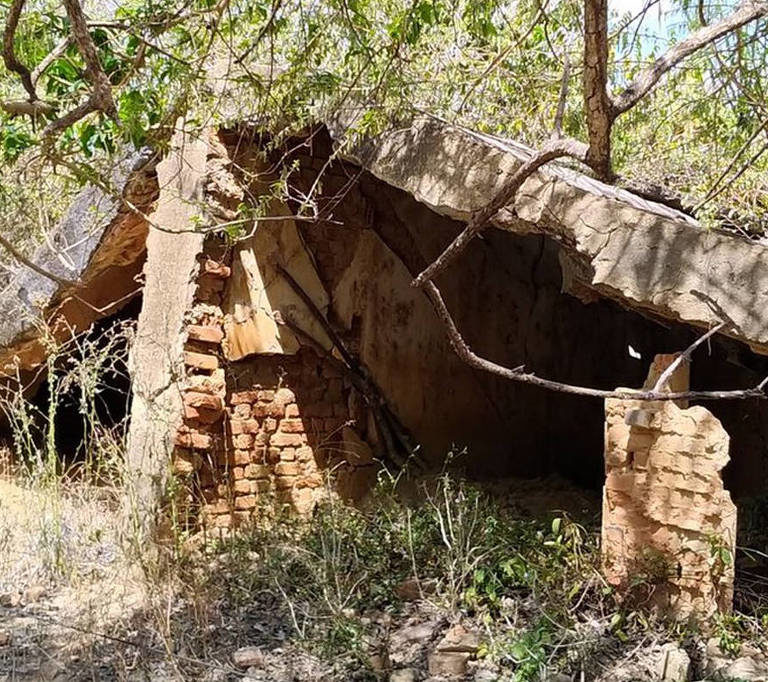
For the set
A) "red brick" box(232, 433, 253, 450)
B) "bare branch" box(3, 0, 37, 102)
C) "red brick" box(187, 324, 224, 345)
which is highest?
"bare branch" box(3, 0, 37, 102)

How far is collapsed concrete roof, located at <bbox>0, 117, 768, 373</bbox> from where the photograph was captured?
3.37 m

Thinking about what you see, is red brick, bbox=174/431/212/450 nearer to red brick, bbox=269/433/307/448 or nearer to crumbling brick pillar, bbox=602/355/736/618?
red brick, bbox=269/433/307/448

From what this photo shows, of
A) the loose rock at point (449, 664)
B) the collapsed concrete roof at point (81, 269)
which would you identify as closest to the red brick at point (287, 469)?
the collapsed concrete roof at point (81, 269)

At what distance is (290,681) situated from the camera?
11.3 ft

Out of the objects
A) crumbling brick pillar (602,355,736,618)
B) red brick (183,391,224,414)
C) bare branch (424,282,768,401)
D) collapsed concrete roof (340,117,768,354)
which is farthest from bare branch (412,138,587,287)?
red brick (183,391,224,414)

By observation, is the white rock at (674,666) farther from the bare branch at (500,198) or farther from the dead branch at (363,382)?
the dead branch at (363,382)

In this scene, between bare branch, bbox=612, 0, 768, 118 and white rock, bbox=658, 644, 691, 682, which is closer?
bare branch, bbox=612, 0, 768, 118

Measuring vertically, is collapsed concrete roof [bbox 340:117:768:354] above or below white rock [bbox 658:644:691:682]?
above

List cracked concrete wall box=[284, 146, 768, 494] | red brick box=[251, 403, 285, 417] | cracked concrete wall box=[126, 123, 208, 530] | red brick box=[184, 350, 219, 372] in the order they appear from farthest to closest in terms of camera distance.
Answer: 1. cracked concrete wall box=[284, 146, 768, 494]
2. red brick box=[251, 403, 285, 417]
3. red brick box=[184, 350, 219, 372]
4. cracked concrete wall box=[126, 123, 208, 530]

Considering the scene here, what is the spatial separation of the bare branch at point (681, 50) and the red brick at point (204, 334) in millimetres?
2603

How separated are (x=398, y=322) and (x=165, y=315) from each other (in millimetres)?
Answer: 1528

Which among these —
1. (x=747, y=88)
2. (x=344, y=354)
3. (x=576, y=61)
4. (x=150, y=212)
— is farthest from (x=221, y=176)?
(x=747, y=88)

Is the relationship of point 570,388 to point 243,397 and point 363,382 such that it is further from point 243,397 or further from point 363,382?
point 363,382

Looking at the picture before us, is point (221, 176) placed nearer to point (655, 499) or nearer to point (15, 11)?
point (15, 11)
